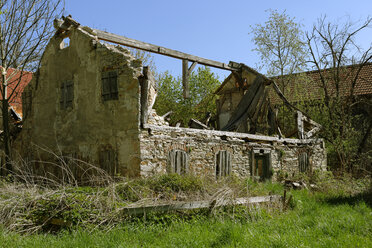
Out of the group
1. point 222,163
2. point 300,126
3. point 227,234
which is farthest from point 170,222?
point 300,126

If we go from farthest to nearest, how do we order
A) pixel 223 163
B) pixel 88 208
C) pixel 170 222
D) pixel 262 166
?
1. pixel 262 166
2. pixel 223 163
3. pixel 170 222
4. pixel 88 208

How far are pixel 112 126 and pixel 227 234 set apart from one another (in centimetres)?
632

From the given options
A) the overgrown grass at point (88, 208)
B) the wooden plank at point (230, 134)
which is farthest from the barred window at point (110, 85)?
the overgrown grass at point (88, 208)

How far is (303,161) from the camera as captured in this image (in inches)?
680

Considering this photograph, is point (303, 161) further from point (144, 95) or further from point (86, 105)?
Result: point (86, 105)

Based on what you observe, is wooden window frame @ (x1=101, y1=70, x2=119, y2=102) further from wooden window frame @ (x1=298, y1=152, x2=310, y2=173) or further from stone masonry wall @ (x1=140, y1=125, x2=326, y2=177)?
wooden window frame @ (x1=298, y1=152, x2=310, y2=173)

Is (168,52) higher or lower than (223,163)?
higher

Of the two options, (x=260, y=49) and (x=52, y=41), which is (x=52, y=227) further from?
(x=260, y=49)

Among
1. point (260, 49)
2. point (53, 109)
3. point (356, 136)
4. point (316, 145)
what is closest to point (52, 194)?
point (53, 109)

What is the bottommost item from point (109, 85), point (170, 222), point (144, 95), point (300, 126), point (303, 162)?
point (170, 222)

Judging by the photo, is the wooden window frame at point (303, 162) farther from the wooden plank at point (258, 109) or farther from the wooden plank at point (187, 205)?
the wooden plank at point (187, 205)

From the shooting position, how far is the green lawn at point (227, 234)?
5980mm

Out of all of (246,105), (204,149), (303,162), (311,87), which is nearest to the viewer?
(204,149)

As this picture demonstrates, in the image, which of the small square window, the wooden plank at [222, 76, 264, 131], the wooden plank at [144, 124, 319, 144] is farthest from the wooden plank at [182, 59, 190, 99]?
the small square window
